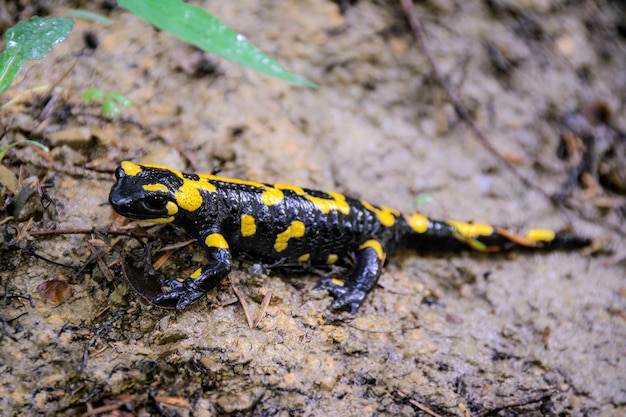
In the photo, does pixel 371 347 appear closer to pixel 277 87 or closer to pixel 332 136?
pixel 332 136

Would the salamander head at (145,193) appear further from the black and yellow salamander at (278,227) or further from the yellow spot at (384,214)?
the yellow spot at (384,214)

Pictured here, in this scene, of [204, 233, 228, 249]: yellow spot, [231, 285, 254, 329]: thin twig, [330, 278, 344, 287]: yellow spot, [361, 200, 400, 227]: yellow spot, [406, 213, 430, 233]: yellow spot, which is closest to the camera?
[231, 285, 254, 329]: thin twig

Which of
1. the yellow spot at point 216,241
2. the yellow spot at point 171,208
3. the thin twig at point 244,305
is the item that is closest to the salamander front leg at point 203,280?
the yellow spot at point 216,241

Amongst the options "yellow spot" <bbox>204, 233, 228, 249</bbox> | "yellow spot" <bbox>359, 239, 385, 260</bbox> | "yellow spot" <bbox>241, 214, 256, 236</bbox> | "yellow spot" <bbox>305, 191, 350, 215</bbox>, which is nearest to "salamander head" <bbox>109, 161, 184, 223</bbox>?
A: "yellow spot" <bbox>204, 233, 228, 249</bbox>

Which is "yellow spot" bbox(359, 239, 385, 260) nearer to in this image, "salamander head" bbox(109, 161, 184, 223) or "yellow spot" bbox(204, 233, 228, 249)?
"yellow spot" bbox(204, 233, 228, 249)

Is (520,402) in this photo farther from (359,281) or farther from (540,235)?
(540,235)

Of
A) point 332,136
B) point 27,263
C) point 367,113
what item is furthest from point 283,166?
point 27,263
